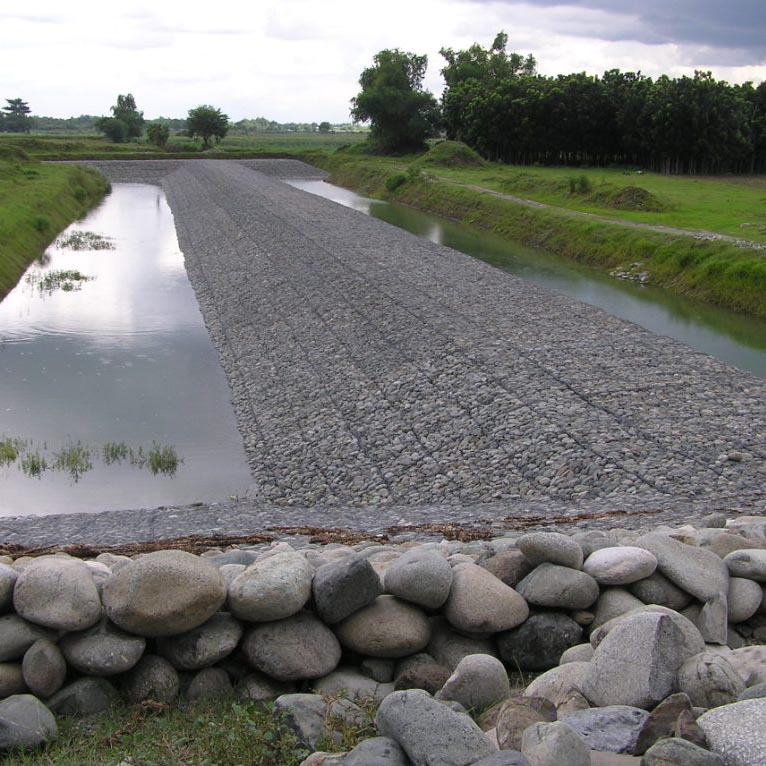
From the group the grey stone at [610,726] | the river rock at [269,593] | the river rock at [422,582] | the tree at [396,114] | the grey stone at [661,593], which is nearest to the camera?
the grey stone at [610,726]

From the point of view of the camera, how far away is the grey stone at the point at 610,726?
4.77m

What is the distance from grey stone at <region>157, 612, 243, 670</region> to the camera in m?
6.30

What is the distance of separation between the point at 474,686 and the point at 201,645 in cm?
179

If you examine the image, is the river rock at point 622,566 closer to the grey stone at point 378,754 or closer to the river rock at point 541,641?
the river rock at point 541,641

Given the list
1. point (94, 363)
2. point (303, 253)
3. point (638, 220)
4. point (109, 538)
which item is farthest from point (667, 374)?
point (638, 220)

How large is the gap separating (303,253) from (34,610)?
102 feet

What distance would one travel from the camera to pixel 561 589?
6.64 meters

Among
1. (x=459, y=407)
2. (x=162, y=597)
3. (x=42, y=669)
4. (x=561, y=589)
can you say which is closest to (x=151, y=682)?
(x=162, y=597)

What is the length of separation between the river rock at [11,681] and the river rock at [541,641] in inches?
125

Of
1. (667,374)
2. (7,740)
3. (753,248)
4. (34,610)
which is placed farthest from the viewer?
(753,248)

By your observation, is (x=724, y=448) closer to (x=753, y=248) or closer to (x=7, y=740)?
(x=7, y=740)

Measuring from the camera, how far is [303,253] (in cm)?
3659

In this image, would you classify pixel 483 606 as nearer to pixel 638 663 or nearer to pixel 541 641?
pixel 541 641

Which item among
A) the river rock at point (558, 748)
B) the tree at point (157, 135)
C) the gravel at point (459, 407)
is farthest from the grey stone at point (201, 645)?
the tree at point (157, 135)
